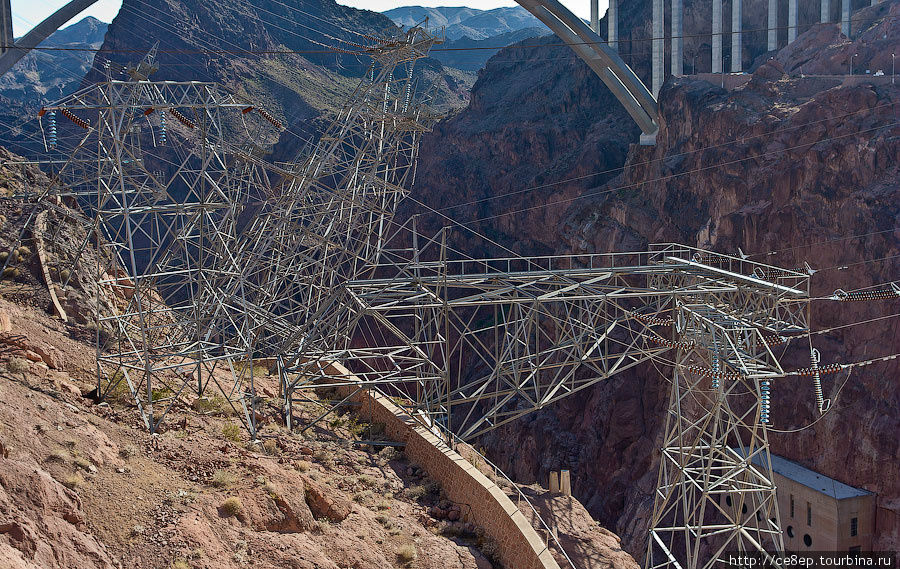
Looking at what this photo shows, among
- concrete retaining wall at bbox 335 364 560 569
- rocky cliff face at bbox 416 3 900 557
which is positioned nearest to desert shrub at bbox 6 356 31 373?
concrete retaining wall at bbox 335 364 560 569

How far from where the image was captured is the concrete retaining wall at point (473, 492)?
16.4 meters

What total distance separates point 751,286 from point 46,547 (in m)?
15.8

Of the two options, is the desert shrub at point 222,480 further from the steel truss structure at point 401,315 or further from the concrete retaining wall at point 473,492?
the concrete retaining wall at point 473,492

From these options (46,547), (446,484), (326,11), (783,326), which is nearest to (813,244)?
(783,326)

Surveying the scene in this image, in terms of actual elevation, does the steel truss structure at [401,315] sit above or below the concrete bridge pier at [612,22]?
below

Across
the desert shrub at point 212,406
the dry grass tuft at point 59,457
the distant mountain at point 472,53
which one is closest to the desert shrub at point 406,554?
the dry grass tuft at point 59,457

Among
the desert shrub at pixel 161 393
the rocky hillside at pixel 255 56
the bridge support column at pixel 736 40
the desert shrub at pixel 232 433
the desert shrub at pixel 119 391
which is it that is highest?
→ the rocky hillside at pixel 255 56

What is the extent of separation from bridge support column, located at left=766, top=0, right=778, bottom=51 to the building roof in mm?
35506

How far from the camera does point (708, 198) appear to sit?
147 ft

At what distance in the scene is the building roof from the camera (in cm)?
3250

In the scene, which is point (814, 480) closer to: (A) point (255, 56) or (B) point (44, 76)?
(A) point (255, 56)

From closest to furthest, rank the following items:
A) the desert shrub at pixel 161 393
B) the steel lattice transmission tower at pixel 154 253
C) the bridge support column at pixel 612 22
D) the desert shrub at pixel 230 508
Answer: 1. the desert shrub at pixel 230 508
2. the steel lattice transmission tower at pixel 154 253
3. the desert shrub at pixel 161 393
4. the bridge support column at pixel 612 22

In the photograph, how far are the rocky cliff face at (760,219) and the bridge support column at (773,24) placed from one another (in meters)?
6.37

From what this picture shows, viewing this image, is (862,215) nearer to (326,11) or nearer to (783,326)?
(783,326)
